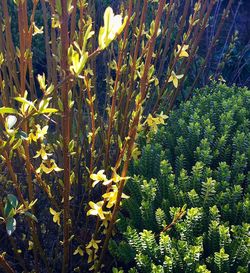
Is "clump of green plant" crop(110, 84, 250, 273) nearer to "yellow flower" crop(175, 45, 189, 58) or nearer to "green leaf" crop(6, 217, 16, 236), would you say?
"yellow flower" crop(175, 45, 189, 58)

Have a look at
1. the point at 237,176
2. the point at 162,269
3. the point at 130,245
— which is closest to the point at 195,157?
the point at 237,176

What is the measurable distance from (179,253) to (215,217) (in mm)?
212

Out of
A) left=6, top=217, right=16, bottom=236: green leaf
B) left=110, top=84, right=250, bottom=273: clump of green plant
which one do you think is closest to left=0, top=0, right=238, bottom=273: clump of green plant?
left=6, top=217, right=16, bottom=236: green leaf

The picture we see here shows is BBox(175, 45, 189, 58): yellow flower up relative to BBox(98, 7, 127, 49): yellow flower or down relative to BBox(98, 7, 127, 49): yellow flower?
down

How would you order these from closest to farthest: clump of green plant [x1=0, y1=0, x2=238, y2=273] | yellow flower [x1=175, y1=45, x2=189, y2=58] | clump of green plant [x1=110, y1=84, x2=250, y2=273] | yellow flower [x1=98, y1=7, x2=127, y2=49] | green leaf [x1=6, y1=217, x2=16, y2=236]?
yellow flower [x1=98, y1=7, x2=127, y2=49], green leaf [x1=6, y1=217, x2=16, y2=236], clump of green plant [x1=0, y1=0, x2=238, y2=273], clump of green plant [x1=110, y1=84, x2=250, y2=273], yellow flower [x1=175, y1=45, x2=189, y2=58]

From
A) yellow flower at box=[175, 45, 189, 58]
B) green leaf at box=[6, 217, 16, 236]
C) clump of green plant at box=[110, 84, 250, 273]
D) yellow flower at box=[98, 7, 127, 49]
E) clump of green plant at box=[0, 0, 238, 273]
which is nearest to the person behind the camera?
yellow flower at box=[98, 7, 127, 49]

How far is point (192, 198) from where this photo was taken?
6.26 ft

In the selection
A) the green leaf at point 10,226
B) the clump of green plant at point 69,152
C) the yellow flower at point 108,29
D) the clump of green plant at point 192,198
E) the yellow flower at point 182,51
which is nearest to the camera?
the yellow flower at point 108,29

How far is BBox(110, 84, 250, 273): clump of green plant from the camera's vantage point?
1.72 metres

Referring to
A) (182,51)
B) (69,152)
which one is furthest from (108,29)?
(182,51)

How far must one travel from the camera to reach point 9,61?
200 centimetres

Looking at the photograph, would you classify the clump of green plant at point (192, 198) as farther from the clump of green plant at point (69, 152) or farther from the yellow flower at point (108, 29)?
the yellow flower at point (108, 29)

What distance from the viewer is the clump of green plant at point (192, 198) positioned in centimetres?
172

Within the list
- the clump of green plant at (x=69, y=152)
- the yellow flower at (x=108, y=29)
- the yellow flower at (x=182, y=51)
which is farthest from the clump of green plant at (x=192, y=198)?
the yellow flower at (x=108, y=29)
